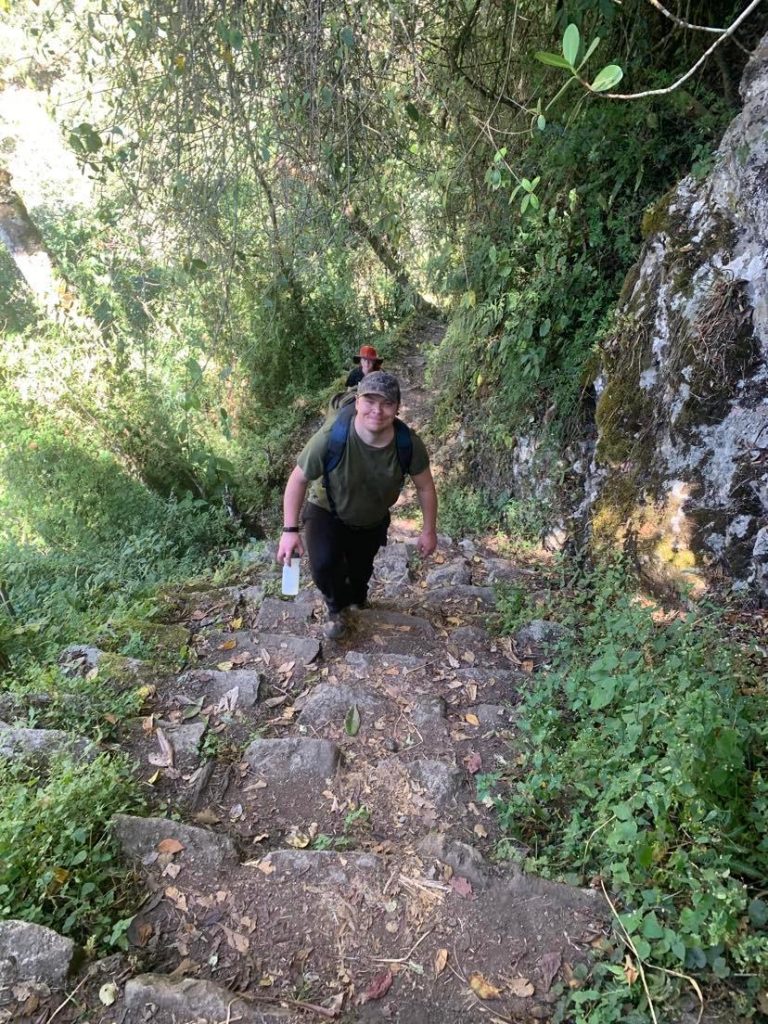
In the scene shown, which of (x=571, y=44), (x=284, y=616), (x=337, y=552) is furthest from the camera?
(x=284, y=616)

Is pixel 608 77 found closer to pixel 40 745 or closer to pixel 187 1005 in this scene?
pixel 187 1005

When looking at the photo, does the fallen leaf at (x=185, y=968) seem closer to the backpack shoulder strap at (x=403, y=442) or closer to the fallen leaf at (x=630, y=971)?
the fallen leaf at (x=630, y=971)

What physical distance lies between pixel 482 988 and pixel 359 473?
2.42 m

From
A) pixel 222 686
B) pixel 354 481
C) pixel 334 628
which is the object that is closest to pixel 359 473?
pixel 354 481

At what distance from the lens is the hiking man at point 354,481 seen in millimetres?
3414

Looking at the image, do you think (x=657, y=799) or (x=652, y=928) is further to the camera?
(x=657, y=799)

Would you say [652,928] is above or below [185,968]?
above

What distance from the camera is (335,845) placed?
2.68 m

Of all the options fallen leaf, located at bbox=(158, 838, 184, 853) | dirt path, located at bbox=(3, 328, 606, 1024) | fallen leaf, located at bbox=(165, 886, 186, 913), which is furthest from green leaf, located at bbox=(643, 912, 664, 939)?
fallen leaf, located at bbox=(158, 838, 184, 853)

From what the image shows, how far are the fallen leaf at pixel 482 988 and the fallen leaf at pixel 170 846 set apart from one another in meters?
1.20

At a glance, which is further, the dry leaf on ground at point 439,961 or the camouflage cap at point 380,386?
the camouflage cap at point 380,386

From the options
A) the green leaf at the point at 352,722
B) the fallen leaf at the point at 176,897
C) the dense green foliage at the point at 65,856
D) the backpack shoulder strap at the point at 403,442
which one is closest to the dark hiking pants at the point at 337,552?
the backpack shoulder strap at the point at 403,442

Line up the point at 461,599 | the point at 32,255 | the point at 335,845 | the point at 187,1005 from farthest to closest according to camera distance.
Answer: the point at 32,255 → the point at 461,599 → the point at 335,845 → the point at 187,1005

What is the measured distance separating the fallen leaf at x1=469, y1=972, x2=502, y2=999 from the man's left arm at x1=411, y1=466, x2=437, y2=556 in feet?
7.66
